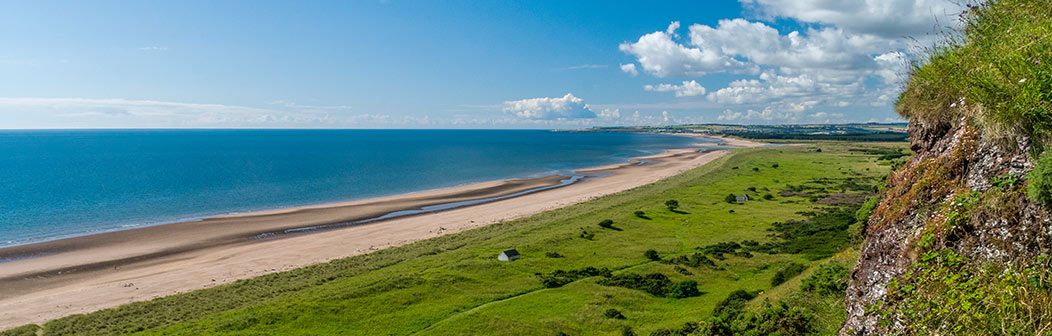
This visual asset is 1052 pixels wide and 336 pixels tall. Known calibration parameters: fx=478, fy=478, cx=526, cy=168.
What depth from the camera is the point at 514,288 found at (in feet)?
132

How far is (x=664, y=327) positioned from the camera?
29875 millimetres

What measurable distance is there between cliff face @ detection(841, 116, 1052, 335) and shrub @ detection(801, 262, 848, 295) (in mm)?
11990

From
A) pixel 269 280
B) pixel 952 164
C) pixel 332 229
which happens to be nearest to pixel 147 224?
pixel 332 229

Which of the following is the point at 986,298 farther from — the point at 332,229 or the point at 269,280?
the point at 332,229

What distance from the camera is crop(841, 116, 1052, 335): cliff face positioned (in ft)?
27.1

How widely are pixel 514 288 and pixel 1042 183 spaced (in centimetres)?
3521

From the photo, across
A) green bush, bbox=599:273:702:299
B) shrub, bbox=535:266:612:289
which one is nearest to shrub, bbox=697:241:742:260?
green bush, bbox=599:273:702:299

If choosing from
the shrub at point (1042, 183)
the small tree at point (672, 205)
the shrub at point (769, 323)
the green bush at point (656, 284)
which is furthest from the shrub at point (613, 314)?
the small tree at point (672, 205)

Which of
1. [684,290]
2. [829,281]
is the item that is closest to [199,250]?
[684,290]

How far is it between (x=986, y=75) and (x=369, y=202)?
102 meters

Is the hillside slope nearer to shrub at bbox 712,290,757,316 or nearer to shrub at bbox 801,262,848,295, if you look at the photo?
shrub at bbox 801,262,848,295

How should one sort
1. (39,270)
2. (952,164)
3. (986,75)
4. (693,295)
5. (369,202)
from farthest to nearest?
1. (369,202)
2. (39,270)
3. (693,295)
4. (952,164)
5. (986,75)

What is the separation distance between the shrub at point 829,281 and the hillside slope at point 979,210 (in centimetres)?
1220

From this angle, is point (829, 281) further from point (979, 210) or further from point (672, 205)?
point (672, 205)
